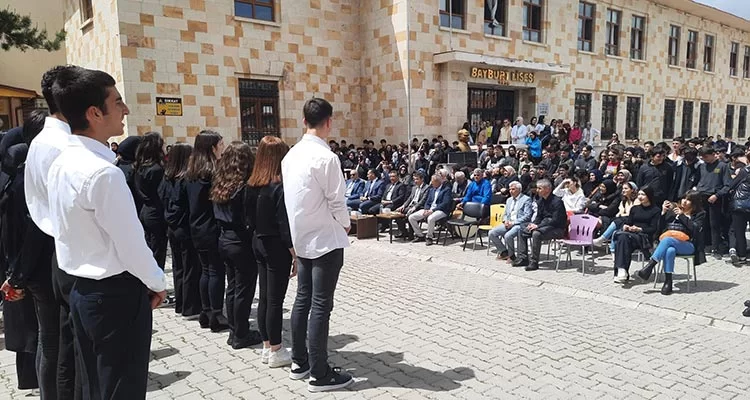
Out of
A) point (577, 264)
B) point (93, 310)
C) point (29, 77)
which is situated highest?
point (29, 77)

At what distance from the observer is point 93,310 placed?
2.11m

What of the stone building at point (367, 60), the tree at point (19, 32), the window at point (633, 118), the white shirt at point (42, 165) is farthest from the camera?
the window at point (633, 118)

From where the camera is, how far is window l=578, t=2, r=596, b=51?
21.8 m

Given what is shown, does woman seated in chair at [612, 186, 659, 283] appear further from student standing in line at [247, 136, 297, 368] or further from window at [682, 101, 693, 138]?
window at [682, 101, 693, 138]

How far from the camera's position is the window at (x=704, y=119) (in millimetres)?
29016

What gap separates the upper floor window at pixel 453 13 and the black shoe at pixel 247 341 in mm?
15383

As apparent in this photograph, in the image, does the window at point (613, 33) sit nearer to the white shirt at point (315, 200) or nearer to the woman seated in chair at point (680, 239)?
the woman seated in chair at point (680, 239)

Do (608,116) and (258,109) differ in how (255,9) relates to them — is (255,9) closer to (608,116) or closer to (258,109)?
(258,109)

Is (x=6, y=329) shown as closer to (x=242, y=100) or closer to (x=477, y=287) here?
(x=477, y=287)

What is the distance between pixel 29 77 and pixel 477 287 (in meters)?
25.8

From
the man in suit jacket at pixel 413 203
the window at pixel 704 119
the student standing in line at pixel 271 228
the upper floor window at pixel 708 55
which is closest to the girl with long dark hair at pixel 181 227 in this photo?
the student standing in line at pixel 271 228

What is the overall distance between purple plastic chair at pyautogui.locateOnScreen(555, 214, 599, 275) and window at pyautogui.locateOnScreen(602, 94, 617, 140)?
59.1 feet

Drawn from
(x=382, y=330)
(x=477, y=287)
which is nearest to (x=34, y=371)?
(x=382, y=330)

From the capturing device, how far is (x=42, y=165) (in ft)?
7.86
